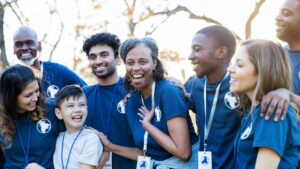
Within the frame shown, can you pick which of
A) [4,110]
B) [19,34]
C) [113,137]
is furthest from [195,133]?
[19,34]

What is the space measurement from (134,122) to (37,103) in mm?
916

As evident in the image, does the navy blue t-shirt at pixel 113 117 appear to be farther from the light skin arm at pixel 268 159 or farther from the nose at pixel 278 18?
the light skin arm at pixel 268 159

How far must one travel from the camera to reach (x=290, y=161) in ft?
10.3

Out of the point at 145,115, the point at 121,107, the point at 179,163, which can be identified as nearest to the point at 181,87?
the point at 145,115

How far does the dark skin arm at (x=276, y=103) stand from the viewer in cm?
306

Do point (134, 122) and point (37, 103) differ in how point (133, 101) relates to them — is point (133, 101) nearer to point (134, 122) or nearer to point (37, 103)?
point (134, 122)

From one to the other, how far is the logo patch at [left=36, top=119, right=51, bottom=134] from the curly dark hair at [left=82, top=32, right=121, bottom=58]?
946mm

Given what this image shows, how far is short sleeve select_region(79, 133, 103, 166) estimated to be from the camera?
435cm

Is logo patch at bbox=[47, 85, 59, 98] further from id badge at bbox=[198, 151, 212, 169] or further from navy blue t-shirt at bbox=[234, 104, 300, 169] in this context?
navy blue t-shirt at bbox=[234, 104, 300, 169]

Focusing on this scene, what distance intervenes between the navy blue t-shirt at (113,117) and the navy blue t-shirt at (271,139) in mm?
1777

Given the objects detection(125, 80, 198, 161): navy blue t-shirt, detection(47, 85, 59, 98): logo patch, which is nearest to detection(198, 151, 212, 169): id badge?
detection(125, 80, 198, 161): navy blue t-shirt

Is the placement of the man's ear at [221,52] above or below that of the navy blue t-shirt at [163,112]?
above

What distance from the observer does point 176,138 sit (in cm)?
402

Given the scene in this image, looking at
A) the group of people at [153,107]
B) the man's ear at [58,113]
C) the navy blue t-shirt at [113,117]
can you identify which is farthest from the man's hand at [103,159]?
the man's ear at [58,113]
